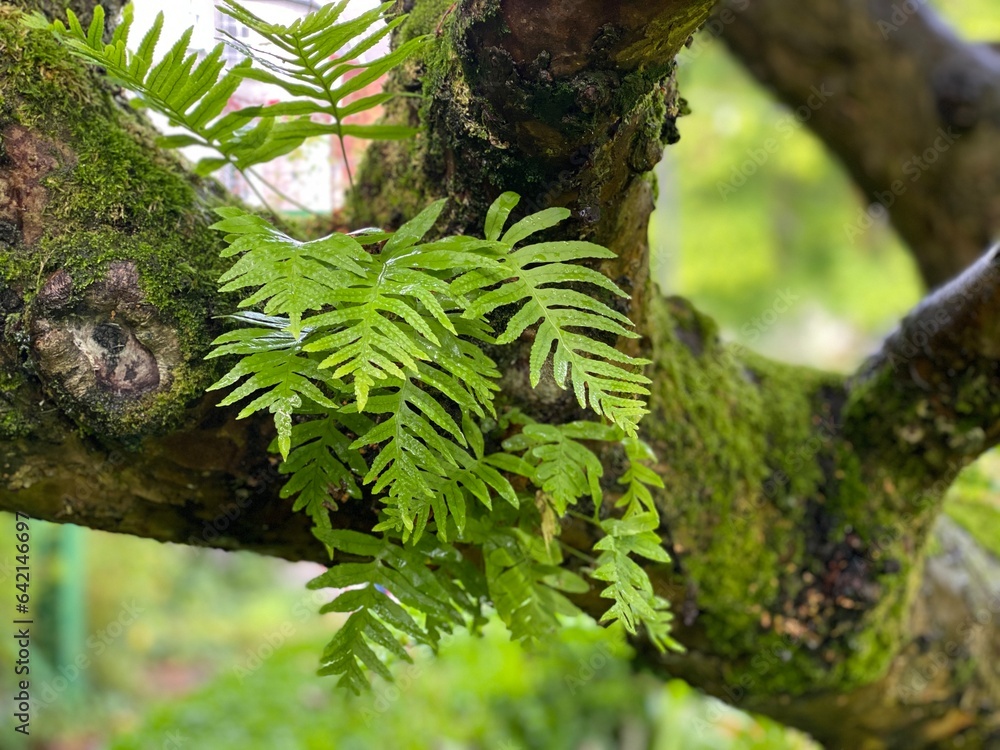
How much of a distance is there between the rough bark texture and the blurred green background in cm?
→ 29

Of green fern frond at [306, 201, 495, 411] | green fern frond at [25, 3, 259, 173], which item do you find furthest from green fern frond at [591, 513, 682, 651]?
green fern frond at [25, 3, 259, 173]

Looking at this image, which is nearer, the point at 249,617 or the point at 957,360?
the point at 957,360

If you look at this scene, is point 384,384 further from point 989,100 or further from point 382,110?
point 989,100

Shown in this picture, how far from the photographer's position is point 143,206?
1.10 meters

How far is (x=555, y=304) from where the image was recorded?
3.10 ft

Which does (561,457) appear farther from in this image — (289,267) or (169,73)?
(169,73)

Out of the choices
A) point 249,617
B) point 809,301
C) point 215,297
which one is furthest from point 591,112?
point 809,301

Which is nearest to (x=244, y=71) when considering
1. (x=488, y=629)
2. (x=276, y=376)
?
(x=276, y=376)

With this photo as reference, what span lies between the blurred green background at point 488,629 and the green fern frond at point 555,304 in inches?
29.3

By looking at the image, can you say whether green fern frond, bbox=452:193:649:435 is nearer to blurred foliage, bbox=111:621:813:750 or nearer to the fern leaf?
the fern leaf

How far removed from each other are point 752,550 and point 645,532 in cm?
64

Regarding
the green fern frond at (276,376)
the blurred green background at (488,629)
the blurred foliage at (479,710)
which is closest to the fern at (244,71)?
the green fern frond at (276,376)

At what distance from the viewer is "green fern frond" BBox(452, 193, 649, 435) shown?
90 centimetres

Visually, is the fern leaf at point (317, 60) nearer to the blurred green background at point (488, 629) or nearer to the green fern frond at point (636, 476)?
the green fern frond at point (636, 476)
